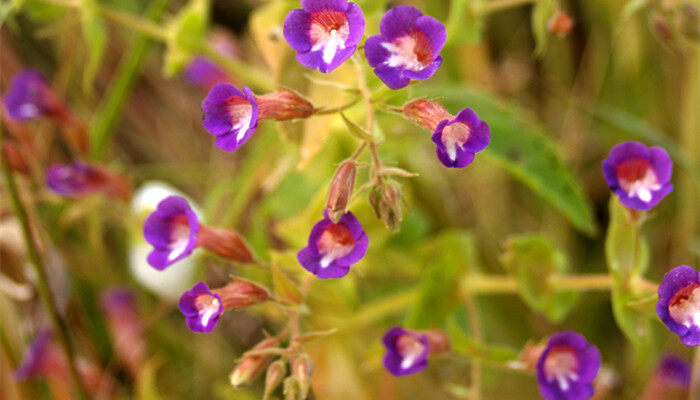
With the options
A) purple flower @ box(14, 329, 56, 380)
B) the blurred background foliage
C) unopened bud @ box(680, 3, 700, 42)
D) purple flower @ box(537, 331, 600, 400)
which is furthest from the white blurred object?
unopened bud @ box(680, 3, 700, 42)

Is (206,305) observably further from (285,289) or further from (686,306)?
(686,306)

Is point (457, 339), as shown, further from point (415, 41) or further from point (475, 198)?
A: point (475, 198)

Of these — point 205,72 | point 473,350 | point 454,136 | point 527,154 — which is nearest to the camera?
point 454,136

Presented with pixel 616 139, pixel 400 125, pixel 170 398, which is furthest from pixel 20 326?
pixel 616 139

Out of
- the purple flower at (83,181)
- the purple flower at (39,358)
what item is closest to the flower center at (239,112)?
the purple flower at (83,181)

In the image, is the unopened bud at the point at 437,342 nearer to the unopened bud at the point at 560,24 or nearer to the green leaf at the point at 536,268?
the green leaf at the point at 536,268

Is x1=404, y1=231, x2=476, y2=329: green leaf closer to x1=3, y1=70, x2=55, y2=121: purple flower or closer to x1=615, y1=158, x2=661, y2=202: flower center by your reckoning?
x1=615, y1=158, x2=661, y2=202: flower center

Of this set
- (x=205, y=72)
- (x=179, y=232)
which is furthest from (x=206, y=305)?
(x=205, y=72)
